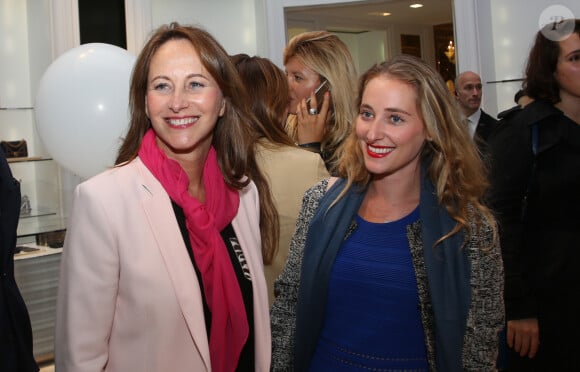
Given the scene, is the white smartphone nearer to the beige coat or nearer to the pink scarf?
the beige coat

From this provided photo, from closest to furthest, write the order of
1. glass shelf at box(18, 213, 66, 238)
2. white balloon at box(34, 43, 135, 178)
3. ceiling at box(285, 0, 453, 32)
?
white balloon at box(34, 43, 135, 178)
glass shelf at box(18, 213, 66, 238)
ceiling at box(285, 0, 453, 32)

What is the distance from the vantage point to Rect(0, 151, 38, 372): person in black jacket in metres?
1.75

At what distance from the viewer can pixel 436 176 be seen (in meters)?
1.71

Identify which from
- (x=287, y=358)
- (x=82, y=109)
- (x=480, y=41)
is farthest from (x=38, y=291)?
(x=480, y=41)

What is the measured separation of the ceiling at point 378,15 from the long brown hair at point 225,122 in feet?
16.6

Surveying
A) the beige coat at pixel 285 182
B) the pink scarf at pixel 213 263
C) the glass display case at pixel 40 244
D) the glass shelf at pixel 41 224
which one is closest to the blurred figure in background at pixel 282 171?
the beige coat at pixel 285 182

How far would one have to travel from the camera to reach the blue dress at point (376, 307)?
5.23 ft

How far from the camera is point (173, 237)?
1476mm

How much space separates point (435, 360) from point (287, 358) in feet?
1.36

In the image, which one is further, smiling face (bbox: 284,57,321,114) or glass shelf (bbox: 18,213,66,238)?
glass shelf (bbox: 18,213,66,238)

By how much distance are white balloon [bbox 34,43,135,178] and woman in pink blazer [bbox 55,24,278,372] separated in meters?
1.15

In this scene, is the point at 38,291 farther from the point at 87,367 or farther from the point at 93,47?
the point at 87,367

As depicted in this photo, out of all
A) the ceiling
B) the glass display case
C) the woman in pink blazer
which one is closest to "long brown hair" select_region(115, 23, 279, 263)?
the woman in pink blazer

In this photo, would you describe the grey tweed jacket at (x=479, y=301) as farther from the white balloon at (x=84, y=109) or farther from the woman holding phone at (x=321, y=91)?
the white balloon at (x=84, y=109)
